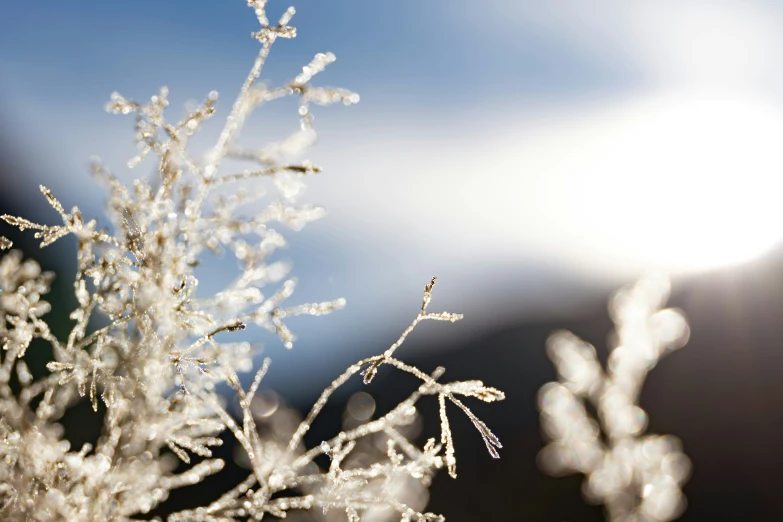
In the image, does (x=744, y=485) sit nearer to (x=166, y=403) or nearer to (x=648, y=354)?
(x=648, y=354)

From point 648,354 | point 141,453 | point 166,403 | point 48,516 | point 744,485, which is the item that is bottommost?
point 48,516

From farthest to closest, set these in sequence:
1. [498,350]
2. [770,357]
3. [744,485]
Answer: [498,350] → [770,357] → [744,485]

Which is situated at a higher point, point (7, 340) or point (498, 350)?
point (498, 350)

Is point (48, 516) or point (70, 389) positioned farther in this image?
point (70, 389)

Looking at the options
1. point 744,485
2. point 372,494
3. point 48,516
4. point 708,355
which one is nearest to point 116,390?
point 48,516

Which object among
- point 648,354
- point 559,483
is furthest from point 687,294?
point 648,354

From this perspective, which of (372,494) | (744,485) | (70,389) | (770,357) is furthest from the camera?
(770,357)
